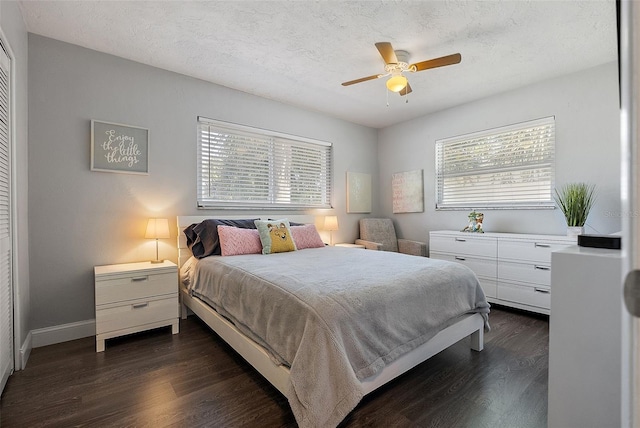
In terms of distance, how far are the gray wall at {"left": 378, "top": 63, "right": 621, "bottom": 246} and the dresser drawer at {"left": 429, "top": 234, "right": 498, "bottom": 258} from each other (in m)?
0.45

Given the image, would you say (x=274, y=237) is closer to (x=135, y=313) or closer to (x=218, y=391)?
(x=135, y=313)

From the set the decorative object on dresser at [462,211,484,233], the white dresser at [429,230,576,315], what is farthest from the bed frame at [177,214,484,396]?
the decorative object on dresser at [462,211,484,233]

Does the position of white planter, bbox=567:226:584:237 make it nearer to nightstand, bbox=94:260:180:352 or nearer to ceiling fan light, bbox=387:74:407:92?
ceiling fan light, bbox=387:74:407:92

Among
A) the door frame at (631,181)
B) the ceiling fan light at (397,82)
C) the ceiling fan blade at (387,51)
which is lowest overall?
the door frame at (631,181)

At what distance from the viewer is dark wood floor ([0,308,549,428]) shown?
4.99 feet

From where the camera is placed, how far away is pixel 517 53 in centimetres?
267

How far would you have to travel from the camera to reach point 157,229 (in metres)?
2.69

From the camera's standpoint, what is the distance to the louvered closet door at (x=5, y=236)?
1733 mm

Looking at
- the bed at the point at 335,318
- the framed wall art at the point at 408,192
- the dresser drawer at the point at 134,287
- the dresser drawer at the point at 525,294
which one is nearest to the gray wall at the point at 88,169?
→ the dresser drawer at the point at 134,287

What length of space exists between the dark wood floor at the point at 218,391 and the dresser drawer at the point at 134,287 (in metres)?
0.41

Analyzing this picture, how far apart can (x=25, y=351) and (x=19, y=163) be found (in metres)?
1.37

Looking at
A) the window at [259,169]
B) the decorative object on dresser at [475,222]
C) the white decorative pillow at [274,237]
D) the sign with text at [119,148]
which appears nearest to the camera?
the sign with text at [119,148]

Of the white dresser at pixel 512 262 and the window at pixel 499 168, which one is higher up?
the window at pixel 499 168

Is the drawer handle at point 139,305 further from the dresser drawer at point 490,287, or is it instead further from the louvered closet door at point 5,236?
the dresser drawer at point 490,287
